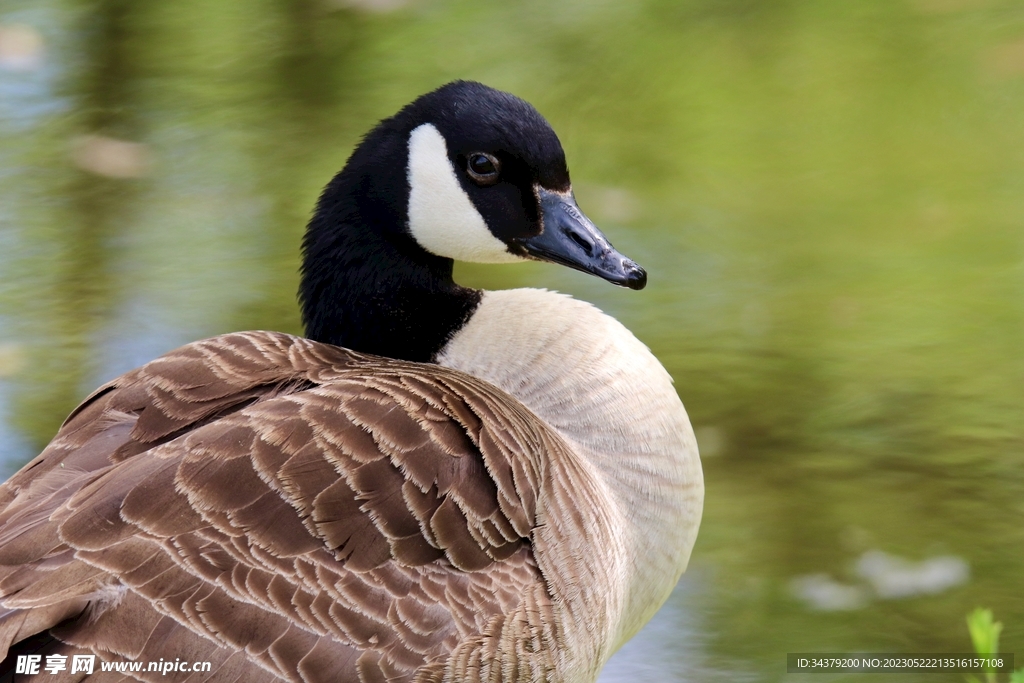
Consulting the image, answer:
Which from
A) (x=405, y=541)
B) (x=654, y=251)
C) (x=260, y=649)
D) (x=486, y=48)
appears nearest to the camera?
(x=260, y=649)

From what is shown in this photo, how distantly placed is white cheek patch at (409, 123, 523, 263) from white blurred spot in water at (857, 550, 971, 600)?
2002 mm

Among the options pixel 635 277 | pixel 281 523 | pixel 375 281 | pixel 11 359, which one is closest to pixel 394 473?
pixel 281 523

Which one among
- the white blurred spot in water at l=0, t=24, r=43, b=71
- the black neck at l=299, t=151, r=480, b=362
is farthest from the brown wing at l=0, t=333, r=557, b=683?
the white blurred spot in water at l=0, t=24, r=43, b=71

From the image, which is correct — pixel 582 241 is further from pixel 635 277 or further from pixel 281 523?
pixel 281 523

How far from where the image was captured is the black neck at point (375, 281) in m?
3.44

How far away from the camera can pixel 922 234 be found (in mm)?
6414

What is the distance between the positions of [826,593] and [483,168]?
202 centimetres

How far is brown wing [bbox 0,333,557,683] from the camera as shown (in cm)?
245

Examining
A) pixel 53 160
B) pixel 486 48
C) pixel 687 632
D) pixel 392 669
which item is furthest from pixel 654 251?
pixel 392 669

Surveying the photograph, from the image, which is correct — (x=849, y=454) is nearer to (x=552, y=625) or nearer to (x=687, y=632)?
(x=687, y=632)

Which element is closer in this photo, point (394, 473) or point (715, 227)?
point (394, 473)

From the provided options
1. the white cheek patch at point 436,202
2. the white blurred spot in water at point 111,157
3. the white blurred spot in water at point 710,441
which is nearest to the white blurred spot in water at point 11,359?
the white blurred spot in water at point 111,157

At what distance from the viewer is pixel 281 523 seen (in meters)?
2.62

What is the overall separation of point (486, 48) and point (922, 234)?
9.64 ft
